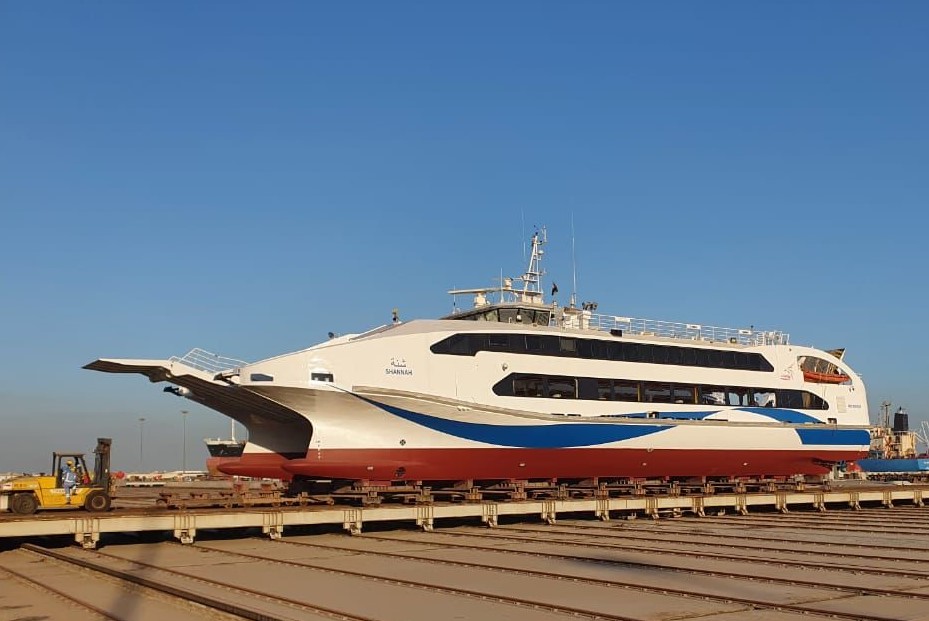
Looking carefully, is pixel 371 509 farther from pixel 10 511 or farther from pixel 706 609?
pixel 706 609

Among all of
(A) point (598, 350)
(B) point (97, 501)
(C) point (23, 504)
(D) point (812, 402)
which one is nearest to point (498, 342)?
(A) point (598, 350)

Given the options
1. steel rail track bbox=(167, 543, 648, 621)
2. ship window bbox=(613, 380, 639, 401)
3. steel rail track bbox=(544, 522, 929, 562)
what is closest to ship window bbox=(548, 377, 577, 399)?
ship window bbox=(613, 380, 639, 401)

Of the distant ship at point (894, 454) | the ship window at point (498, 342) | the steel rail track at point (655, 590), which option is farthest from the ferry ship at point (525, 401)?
the distant ship at point (894, 454)

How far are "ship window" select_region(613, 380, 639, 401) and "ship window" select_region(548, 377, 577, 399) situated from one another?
185 centimetres

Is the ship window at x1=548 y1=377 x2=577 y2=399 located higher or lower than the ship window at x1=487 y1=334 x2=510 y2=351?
lower

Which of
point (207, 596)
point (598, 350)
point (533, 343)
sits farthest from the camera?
point (598, 350)

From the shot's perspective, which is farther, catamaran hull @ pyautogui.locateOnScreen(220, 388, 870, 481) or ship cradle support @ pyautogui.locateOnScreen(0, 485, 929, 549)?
catamaran hull @ pyautogui.locateOnScreen(220, 388, 870, 481)

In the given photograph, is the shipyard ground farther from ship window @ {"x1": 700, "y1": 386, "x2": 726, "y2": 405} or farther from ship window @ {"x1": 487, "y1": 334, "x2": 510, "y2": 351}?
ship window @ {"x1": 700, "y1": 386, "x2": 726, "y2": 405}

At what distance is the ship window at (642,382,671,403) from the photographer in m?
32.3

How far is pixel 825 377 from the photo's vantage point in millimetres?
38156

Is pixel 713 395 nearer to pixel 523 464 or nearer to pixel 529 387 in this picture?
pixel 529 387

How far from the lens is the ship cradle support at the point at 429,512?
794 inches

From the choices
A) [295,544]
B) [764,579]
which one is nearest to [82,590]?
[295,544]

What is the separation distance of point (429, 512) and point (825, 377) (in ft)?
70.0
